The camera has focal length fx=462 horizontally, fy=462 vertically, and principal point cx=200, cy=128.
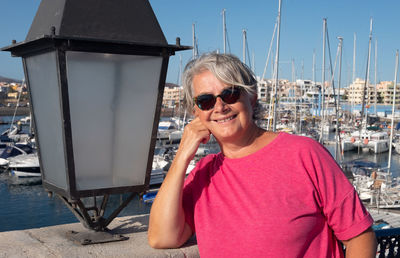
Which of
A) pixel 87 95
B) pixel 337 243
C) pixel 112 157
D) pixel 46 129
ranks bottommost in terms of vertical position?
pixel 337 243

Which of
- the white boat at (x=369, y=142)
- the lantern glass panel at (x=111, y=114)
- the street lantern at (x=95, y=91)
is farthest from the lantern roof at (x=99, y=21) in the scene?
the white boat at (x=369, y=142)

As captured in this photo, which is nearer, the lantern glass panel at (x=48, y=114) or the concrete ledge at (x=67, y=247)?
the concrete ledge at (x=67, y=247)

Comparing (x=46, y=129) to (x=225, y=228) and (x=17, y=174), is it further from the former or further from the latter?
(x=17, y=174)

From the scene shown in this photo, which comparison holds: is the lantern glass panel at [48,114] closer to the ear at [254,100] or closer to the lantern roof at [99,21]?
the lantern roof at [99,21]

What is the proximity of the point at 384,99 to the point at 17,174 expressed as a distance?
97.9 m

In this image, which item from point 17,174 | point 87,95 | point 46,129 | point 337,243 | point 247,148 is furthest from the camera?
point 17,174

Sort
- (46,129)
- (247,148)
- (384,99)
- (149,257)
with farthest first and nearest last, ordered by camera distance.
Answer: (384,99) < (46,129) < (149,257) < (247,148)

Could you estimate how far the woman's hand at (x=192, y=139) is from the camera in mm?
2098

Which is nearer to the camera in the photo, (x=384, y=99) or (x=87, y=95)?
(x=87, y=95)

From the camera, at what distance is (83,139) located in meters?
2.59

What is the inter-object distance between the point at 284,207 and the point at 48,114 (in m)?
1.55

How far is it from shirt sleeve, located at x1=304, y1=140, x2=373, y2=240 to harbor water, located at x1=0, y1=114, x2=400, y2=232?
15.2m

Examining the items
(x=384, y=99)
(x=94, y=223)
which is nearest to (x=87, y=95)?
(x=94, y=223)

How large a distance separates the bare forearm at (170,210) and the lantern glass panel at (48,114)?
0.78 m
